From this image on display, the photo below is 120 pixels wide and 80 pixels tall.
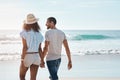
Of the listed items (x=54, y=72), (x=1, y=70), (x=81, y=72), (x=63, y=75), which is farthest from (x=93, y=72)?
(x=54, y=72)

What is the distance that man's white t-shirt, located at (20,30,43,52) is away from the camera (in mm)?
6633

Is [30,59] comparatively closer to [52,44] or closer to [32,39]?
[32,39]

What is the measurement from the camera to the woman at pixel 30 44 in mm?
6645

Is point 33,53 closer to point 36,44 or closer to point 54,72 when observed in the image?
point 36,44

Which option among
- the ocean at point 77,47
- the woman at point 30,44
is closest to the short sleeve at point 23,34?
the woman at point 30,44

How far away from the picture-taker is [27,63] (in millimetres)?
6668

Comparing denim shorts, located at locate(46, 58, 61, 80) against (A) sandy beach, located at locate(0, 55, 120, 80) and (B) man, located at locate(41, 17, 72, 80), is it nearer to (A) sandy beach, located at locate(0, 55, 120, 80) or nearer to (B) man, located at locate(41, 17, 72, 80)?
(B) man, located at locate(41, 17, 72, 80)

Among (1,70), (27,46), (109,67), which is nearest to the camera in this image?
(27,46)

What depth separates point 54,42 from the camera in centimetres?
714

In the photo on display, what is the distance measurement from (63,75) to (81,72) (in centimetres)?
86

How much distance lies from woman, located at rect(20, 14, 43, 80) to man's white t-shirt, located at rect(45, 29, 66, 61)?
36 cm

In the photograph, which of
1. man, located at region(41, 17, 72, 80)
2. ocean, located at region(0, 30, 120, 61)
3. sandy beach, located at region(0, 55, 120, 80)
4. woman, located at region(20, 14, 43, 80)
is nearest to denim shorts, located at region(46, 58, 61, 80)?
man, located at region(41, 17, 72, 80)

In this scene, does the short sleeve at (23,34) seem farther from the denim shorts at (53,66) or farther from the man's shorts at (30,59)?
the denim shorts at (53,66)

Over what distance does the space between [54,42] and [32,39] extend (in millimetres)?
585
